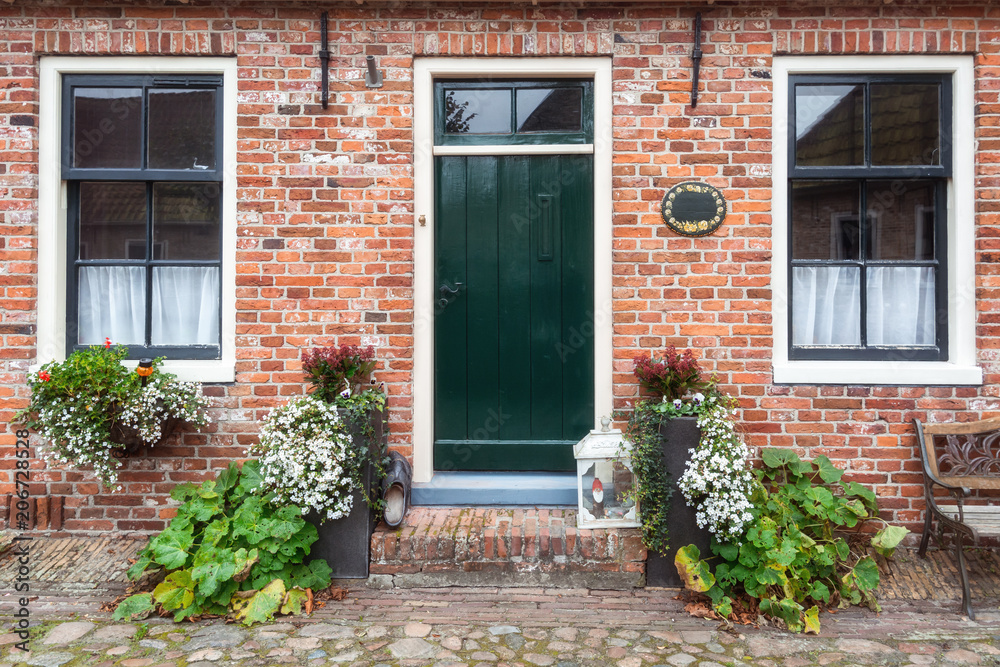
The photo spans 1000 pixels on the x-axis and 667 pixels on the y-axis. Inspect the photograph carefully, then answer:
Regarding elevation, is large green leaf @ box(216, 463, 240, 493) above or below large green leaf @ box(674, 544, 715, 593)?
above

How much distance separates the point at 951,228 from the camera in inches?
152

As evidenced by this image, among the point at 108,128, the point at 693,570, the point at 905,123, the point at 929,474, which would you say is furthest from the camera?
the point at 108,128

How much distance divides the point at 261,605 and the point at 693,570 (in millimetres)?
2128

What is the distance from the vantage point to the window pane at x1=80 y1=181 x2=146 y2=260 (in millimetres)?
4020

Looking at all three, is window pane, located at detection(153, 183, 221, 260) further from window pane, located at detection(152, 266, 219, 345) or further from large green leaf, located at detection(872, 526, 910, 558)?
large green leaf, located at detection(872, 526, 910, 558)

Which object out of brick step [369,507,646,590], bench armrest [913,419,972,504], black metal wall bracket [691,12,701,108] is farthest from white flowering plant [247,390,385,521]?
bench armrest [913,419,972,504]

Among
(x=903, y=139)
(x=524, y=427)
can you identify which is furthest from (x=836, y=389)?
(x=524, y=427)

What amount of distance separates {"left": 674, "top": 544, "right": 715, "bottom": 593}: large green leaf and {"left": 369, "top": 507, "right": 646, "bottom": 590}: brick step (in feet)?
0.72

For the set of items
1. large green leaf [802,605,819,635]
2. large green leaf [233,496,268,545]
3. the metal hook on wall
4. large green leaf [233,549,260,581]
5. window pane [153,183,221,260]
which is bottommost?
large green leaf [802,605,819,635]

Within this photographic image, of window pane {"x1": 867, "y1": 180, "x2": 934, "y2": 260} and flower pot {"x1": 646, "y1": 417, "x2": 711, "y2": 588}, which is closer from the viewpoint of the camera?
flower pot {"x1": 646, "y1": 417, "x2": 711, "y2": 588}

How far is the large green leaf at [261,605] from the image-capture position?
3078 mm

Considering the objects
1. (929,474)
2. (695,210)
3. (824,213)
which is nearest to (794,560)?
(929,474)

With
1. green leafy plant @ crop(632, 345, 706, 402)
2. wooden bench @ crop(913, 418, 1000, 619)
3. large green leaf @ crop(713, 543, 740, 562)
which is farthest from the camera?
green leafy plant @ crop(632, 345, 706, 402)

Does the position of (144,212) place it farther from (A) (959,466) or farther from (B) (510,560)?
(A) (959,466)
